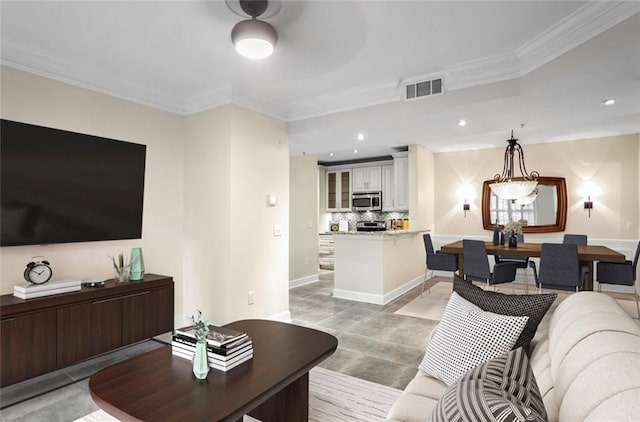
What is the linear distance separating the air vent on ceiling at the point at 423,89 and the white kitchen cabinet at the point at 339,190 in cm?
445

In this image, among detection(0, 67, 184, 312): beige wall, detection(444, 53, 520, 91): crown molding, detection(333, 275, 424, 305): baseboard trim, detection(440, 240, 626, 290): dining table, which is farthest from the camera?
detection(333, 275, 424, 305): baseboard trim

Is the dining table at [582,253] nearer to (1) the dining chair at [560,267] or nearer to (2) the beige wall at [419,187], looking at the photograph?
(1) the dining chair at [560,267]

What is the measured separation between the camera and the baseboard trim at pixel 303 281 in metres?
6.07

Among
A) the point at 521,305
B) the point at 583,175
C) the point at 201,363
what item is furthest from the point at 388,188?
the point at 201,363

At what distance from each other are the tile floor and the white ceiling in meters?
2.33

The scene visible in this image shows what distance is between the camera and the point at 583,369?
94 centimetres

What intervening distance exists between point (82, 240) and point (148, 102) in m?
1.56

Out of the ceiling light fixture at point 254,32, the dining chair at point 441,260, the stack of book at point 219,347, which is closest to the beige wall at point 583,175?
the dining chair at point 441,260

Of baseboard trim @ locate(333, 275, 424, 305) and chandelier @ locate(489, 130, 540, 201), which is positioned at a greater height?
chandelier @ locate(489, 130, 540, 201)

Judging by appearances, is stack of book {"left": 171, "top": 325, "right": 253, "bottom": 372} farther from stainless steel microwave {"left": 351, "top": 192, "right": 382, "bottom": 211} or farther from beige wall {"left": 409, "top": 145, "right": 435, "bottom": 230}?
stainless steel microwave {"left": 351, "top": 192, "right": 382, "bottom": 211}

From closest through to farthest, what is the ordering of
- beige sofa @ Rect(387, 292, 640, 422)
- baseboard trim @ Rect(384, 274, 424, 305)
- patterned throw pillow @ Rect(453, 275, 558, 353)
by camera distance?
beige sofa @ Rect(387, 292, 640, 422) → patterned throw pillow @ Rect(453, 275, 558, 353) → baseboard trim @ Rect(384, 274, 424, 305)

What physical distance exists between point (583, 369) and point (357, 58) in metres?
2.72

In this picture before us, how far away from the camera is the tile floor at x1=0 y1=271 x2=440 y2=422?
7.74 feet

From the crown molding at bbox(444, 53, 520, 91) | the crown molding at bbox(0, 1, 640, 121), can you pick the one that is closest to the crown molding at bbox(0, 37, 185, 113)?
the crown molding at bbox(0, 1, 640, 121)
